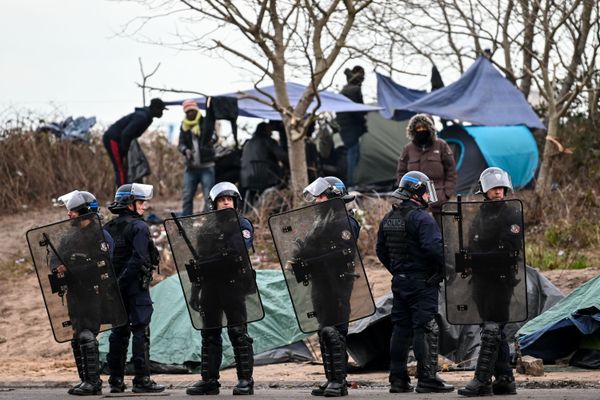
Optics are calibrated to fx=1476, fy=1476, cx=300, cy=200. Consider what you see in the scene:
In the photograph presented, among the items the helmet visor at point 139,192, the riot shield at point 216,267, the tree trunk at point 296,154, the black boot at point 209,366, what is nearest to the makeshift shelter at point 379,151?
the tree trunk at point 296,154

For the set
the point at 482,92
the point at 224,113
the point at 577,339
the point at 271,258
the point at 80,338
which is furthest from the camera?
the point at 482,92

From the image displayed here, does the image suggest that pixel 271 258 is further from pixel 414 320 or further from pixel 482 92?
pixel 414 320

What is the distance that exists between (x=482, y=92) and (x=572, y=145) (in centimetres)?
169

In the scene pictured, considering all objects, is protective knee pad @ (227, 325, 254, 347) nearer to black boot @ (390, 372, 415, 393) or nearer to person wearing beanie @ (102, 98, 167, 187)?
black boot @ (390, 372, 415, 393)

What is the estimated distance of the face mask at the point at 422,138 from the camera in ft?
51.1

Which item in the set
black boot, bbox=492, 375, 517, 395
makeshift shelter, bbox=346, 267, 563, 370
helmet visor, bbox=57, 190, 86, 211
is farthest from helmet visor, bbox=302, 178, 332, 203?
makeshift shelter, bbox=346, 267, 563, 370

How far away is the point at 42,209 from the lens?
25234 millimetres

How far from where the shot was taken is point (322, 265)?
11.9 m

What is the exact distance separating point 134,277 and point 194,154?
827 centimetres

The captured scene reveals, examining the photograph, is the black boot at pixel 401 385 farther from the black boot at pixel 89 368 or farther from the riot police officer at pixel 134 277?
the black boot at pixel 89 368

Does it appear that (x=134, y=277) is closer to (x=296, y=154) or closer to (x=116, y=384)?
(x=116, y=384)

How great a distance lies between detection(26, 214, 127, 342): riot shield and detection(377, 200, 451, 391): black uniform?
2.33 m

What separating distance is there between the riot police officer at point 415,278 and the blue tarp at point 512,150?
11.1 meters

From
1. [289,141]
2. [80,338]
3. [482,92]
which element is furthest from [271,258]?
[80,338]
